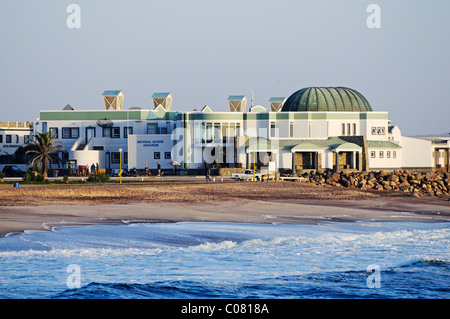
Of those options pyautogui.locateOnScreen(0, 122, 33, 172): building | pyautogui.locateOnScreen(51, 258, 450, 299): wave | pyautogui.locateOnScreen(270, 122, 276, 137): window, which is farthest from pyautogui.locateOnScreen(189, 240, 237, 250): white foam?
A: pyautogui.locateOnScreen(0, 122, 33, 172): building

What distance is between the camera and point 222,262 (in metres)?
17.1

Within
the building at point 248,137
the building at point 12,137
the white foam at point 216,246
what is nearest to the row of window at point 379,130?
the building at point 248,137

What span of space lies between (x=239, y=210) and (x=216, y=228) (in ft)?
24.6

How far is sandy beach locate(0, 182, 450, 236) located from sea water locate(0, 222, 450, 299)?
3103 mm

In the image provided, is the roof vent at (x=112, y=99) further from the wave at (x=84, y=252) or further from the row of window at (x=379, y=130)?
the wave at (x=84, y=252)

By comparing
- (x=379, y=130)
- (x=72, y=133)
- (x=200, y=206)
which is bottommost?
(x=200, y=206)

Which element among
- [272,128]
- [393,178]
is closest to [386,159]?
[272,128]

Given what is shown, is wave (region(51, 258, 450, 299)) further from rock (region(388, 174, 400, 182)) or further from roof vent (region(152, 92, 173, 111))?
roof vent (region(152, 92, 173, 111))

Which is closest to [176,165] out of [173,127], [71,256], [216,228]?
[173,127]

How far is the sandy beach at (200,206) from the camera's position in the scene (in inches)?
1061

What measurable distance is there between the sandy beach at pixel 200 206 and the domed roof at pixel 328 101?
41476mm

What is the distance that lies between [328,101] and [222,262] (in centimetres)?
7265

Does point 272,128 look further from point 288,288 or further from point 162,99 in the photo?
point 288,288

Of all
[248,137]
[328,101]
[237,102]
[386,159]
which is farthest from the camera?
[237,102]
